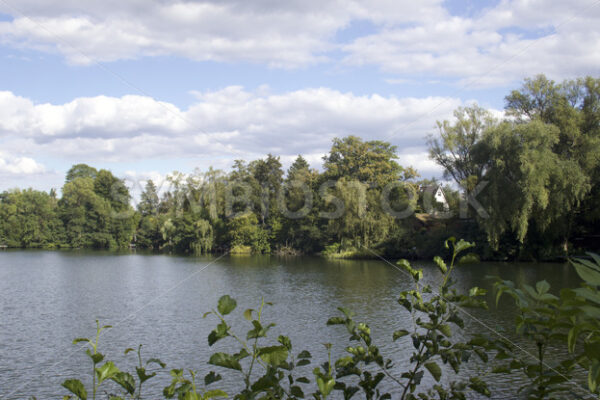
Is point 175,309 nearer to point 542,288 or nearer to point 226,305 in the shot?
point 226,305

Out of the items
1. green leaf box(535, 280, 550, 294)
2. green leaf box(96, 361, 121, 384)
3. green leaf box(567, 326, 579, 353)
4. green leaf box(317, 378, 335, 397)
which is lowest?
green leaf box(317, 378, 335, 397)

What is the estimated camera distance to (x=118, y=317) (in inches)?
630

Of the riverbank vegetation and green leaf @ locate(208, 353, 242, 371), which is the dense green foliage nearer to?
the riverbank vegetation

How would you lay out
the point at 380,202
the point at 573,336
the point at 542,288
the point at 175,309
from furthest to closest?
the point at 380,202 < the point at 175,309 < the point at 542,288 < the point at 573,336

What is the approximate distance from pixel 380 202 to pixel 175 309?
24.4 m

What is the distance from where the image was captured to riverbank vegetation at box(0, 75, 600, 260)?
27828 mm

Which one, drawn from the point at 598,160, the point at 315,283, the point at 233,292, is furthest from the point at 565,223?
the point at 233,292

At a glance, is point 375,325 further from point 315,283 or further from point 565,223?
point 565,223

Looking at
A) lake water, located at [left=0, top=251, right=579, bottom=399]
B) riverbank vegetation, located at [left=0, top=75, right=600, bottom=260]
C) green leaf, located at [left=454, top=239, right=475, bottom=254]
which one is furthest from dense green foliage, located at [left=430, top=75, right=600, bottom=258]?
green leaf, located at [left=454, top=239, right=475, bottom=254]

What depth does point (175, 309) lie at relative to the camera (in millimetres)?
17109

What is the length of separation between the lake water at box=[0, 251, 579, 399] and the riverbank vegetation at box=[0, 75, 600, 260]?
12.6 ft

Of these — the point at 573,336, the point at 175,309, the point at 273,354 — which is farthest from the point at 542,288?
the point at 175,309

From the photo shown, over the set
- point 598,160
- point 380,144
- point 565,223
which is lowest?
point 565,223

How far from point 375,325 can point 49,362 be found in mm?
8073
